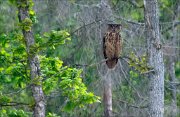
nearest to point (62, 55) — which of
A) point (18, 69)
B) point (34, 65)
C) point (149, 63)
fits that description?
point (149, 63)

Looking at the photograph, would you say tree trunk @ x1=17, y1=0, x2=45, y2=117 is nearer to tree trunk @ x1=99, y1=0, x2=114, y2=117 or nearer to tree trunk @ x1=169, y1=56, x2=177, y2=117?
tree trunk @ x1=99, y1=0, x2=114, y2=117

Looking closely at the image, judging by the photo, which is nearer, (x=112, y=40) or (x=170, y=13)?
(x=112, y=40)

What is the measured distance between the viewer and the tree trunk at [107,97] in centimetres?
1395

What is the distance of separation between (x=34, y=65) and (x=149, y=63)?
3182 millimetres

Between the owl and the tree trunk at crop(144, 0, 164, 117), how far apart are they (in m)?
1.60

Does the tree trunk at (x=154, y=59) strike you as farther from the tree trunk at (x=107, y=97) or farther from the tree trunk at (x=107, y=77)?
the tree trunk at (x=107, y=97)

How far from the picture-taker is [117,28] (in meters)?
9.91

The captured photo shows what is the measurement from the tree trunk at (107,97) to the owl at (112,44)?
354cm

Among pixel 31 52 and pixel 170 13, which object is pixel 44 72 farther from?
pixel 170 13

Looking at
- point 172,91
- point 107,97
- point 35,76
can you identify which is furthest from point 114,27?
point 172,91

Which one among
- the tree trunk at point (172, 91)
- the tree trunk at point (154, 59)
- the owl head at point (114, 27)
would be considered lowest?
the tree trunk at point (172, 91)

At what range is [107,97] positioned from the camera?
15.3 meters

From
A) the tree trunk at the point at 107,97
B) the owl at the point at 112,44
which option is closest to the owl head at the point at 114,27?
the owl at the point at 112,44

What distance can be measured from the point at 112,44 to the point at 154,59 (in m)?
1.71
